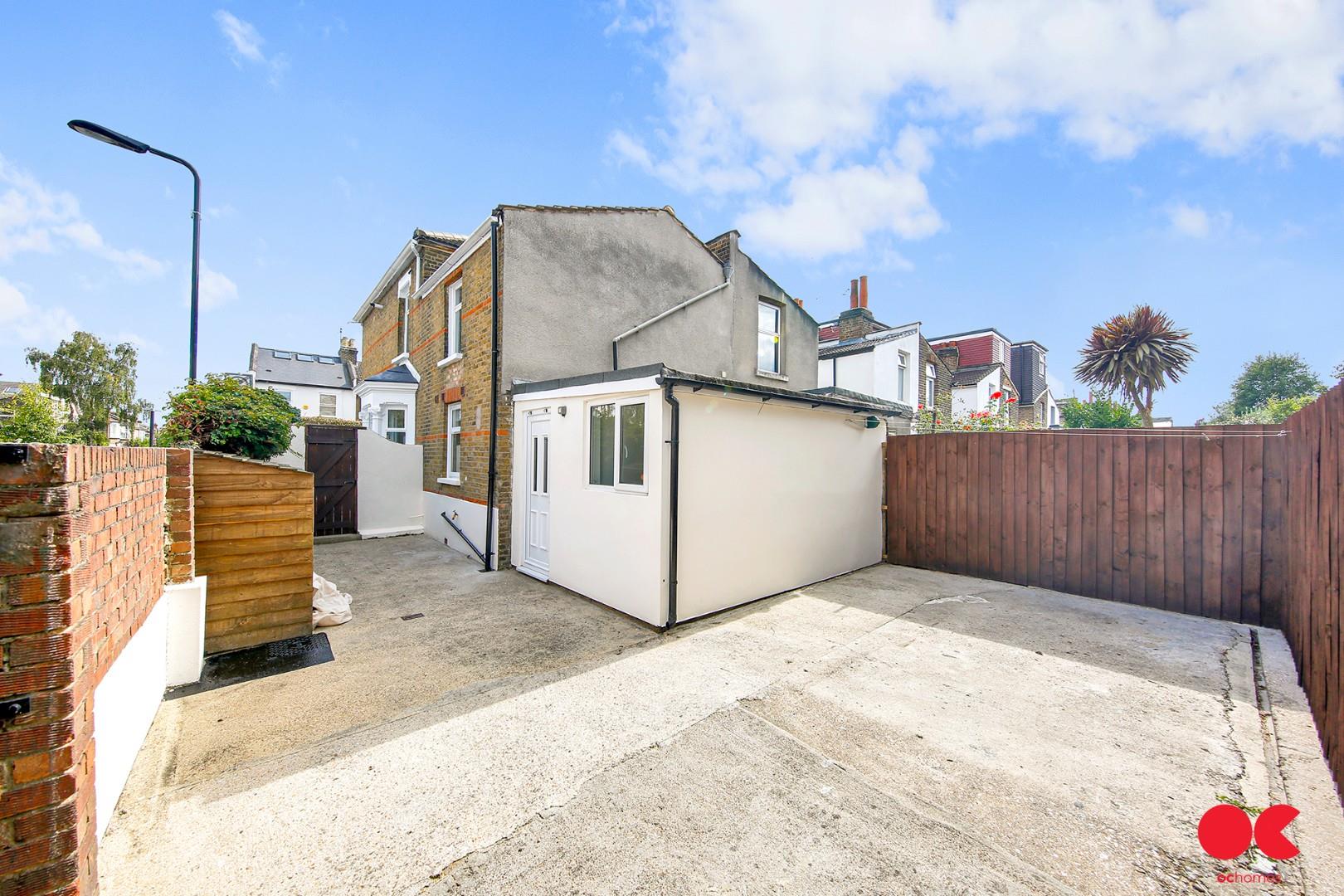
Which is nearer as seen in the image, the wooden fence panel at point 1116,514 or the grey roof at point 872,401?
the wooden fence panel at point 1116,514

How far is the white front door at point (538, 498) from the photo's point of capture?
7.61 metres

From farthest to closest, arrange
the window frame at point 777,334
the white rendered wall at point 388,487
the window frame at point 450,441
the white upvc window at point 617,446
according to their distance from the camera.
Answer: the window frame at point 777,334 → the white rendered wall at point 388,487 → the window frame at point 450,441 → the white upvc window at point 617,446

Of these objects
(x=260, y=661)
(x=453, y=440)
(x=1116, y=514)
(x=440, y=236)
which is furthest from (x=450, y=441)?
(x=1116, y=514)

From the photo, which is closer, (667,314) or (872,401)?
(872,401)

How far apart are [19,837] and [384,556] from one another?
8390 millimetres

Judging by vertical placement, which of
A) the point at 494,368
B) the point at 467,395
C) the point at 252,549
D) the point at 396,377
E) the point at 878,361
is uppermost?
the point at 878,361

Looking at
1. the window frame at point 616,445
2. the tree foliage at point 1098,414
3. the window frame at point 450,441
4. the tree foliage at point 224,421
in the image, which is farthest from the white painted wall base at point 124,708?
the tree foliage at point 1098,414

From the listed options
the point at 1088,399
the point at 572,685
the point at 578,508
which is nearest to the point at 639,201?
the point at 578,508

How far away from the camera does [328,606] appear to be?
224 inches

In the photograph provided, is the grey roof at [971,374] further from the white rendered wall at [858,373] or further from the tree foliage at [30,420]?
the tree foliage at [30,420]

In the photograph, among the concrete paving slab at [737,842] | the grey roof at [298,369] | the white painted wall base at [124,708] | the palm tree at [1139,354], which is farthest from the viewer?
the grey roof at [298,369]

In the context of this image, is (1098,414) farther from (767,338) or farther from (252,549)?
(252,549)

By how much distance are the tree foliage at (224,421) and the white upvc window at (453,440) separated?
4069 millimetres

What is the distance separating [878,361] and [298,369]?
32.9m
